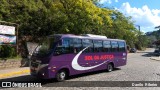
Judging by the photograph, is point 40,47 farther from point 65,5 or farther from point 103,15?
point 103,15

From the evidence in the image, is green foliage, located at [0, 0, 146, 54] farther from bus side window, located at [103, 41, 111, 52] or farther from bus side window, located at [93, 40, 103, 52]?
bus side window, located at [93, 40, 103, 52]

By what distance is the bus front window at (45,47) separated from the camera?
12.3 m

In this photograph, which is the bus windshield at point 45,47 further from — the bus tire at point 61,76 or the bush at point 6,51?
the bush at point 6,51

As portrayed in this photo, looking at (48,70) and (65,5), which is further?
(65,5)

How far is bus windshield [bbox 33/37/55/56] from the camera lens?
12.3m

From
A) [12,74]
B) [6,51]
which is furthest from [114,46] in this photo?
[6,51]

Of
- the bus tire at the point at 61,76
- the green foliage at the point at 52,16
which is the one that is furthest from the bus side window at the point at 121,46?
the bus tire at the point at 61,76

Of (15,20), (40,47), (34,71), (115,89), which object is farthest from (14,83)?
(15,20)

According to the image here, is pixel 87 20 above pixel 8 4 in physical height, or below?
below

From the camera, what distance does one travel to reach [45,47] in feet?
41.6

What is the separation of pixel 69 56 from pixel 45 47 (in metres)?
1.55

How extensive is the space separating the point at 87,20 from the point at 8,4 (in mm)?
7748

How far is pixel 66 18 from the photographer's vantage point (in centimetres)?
2255

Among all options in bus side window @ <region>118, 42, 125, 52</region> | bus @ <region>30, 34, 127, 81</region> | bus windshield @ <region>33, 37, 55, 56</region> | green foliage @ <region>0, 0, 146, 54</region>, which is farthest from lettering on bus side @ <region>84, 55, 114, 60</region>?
green foliage @ <region>0, 0, 146, 54</region>
